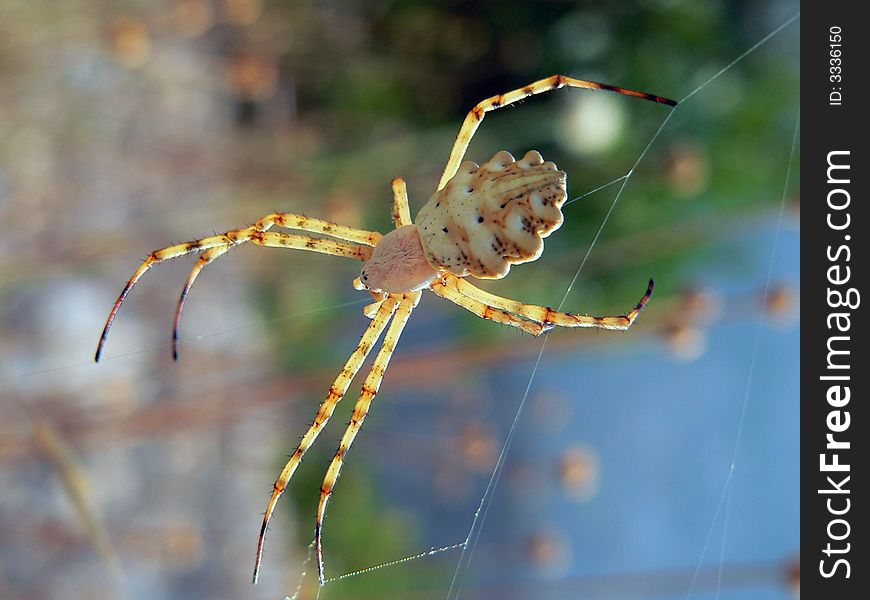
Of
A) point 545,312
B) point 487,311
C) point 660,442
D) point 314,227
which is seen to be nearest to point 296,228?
point 314,227

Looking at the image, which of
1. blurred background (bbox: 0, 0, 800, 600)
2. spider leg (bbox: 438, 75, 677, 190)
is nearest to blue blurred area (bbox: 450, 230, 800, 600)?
blurred background (bbox: 0, 0, 800, 600)

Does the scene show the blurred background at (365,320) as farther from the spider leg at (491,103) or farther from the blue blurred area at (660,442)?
the spider leg at (491,103)

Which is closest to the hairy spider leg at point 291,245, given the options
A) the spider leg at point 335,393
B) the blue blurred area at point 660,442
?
the spider leg at point 335,393

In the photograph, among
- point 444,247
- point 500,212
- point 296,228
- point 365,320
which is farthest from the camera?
point 365,320

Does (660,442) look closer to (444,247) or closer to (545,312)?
(545,312)
